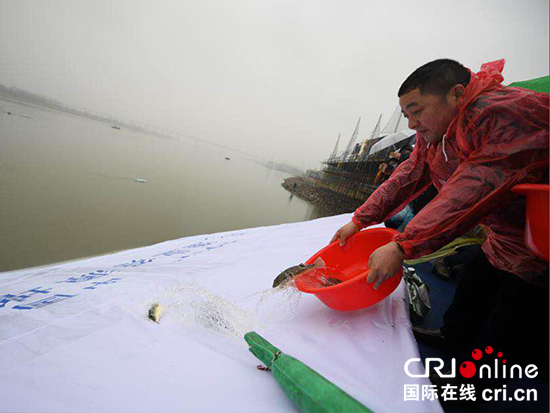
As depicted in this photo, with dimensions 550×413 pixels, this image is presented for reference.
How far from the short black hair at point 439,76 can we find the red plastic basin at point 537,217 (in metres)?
0.62

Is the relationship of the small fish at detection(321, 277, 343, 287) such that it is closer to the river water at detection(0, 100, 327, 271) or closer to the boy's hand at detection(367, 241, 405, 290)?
the boy's hand at detection(367, 241, 405, 290)

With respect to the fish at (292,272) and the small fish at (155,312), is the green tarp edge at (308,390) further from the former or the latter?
A: the small fish at (155,312)

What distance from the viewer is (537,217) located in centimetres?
62

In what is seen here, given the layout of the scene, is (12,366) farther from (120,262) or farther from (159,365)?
(120,262)

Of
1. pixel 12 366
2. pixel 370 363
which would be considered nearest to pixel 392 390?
pixel 370 363

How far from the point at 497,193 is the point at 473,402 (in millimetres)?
960

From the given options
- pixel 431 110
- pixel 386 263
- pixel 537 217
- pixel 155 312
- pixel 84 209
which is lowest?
pixel 84 209

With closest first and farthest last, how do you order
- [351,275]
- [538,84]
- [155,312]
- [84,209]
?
[155,312]
[351,275]
[538,84]
[84,209]

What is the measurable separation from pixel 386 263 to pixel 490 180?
50 centimetres

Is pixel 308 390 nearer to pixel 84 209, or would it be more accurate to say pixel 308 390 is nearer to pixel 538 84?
pixel 538 84

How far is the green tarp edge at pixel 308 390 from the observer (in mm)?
703

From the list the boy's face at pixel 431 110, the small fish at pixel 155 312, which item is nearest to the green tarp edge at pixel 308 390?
the small fish at pixel 155 312

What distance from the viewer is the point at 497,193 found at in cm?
81

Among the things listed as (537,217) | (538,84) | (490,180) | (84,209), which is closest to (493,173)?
(490,180)
